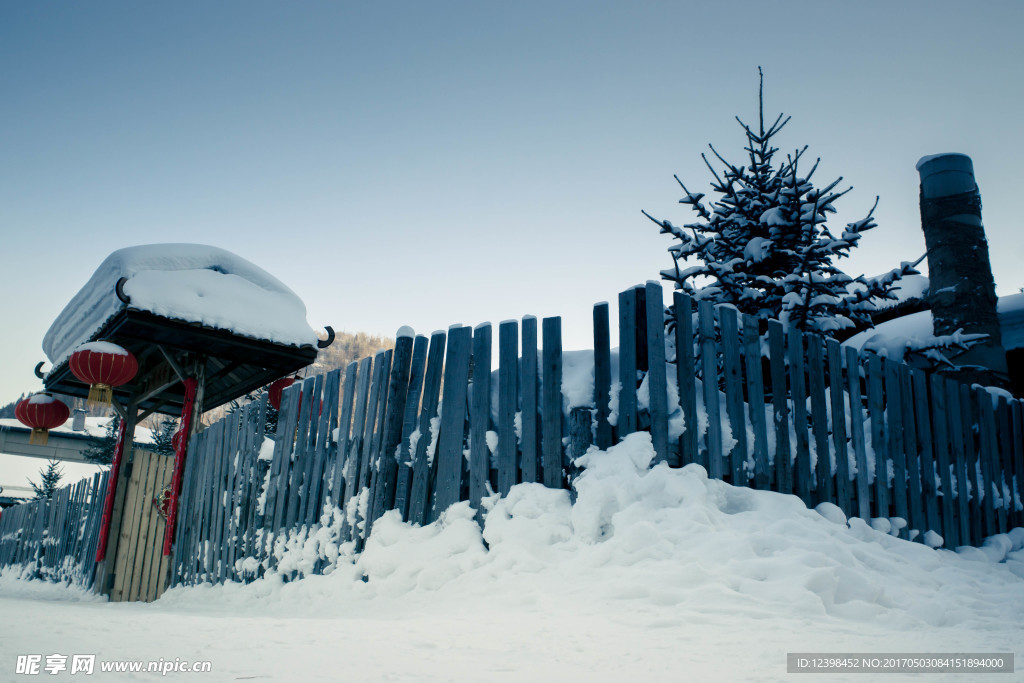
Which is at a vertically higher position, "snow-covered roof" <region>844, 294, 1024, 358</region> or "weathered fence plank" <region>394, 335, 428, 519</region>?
"snow-covered roof" <region>844, 294, 1024, 358</region>

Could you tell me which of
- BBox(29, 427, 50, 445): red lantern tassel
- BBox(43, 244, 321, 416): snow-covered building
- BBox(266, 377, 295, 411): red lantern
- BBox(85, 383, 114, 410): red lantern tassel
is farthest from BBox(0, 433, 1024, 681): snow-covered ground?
BBox(29, 427, 50, 445): red lantern tassel

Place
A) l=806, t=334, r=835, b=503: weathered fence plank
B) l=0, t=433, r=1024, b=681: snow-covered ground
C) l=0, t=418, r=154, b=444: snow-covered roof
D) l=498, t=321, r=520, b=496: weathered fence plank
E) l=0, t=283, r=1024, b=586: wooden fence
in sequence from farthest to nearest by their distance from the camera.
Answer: l=0, t=418, r=154, b=444: snow-covered roof < l=806, t=334, r=835, b=503: weathered fence plank < l=498, t=321, r=520, b=496: weathered fence plank < l=0, t=283, r=1024, b=586: wooden fence < l=0, t=433, r=1024, b=681: snow-covered ground

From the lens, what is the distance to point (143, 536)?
25.8 ft

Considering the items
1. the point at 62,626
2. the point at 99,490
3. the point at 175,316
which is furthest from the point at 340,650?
the point at 99,490

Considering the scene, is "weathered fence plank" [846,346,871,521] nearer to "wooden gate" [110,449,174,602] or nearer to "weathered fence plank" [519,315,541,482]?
"weathered fence plank" [519,315,541,482]

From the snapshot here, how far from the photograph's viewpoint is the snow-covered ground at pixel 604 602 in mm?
2123

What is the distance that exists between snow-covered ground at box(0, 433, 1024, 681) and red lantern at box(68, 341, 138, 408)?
418 cm

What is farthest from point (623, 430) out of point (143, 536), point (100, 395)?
point (143, 536)

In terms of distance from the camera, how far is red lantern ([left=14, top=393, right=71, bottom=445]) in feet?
30.1

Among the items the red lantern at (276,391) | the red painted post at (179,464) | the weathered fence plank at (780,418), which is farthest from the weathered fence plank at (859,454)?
the red painted post at (179,464)

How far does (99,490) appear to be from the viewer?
29.3ft

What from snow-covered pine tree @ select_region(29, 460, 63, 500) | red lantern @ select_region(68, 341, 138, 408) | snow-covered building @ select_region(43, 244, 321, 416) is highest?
snow-covered building @ select_region(43, 244, 321, 416)

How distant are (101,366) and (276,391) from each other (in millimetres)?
1859

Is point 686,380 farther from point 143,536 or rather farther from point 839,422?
point 143,536
